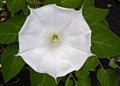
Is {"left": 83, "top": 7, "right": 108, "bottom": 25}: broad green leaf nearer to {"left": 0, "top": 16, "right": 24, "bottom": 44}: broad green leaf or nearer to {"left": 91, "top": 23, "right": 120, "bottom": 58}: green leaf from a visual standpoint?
{"left": 91, "top": 23, "right": 120, "bottom": 58}: green leaf

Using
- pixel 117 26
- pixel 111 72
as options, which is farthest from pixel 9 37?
pixel 117 26

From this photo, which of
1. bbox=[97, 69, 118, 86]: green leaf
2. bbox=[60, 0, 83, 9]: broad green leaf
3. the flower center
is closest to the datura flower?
the flower center

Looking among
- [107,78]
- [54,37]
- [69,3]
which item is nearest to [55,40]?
[54,37]

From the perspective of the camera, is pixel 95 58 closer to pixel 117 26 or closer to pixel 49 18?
pixel 49 18

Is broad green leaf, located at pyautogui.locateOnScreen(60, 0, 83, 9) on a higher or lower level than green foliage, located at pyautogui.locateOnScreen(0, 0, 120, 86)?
higher

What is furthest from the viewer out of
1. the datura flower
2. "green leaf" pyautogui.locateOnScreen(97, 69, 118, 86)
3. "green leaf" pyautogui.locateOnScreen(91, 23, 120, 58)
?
"green leaf" pyautogui.locateOnScreen(97, 69, 118, 86)

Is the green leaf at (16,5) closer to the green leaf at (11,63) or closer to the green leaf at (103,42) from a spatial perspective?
the green leaf at (11,63)

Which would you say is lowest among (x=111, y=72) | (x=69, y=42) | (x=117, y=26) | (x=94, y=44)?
(x=117, y=26)
